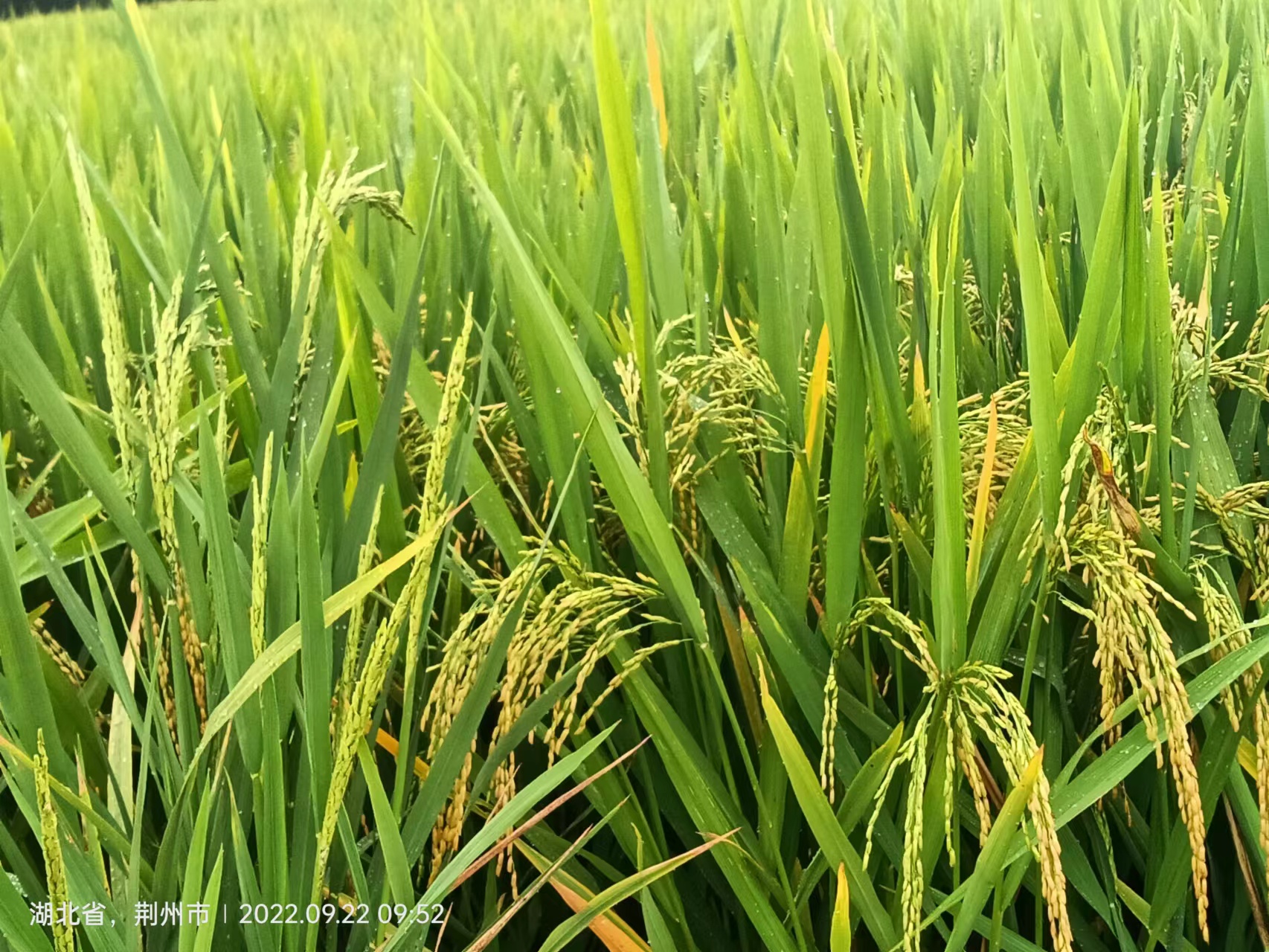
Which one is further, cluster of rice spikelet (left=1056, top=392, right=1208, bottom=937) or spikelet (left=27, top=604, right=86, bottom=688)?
spikelet (left=27, top=604, right=86, bottom=688)

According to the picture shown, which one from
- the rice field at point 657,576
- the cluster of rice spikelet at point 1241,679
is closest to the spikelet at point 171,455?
the rice field at point 657,576

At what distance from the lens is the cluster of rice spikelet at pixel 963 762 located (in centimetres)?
41

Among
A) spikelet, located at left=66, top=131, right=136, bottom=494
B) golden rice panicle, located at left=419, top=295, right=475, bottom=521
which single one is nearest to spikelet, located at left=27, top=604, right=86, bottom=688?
spikelet, located at left=66, top=131, right=136, bottom=494

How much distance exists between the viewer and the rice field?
44 cm

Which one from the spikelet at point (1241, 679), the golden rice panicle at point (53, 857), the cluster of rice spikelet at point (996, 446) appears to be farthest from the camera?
the cluster of rice spikelet at point (996, 446)

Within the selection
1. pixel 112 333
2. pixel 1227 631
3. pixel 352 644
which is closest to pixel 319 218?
pixel 112 333

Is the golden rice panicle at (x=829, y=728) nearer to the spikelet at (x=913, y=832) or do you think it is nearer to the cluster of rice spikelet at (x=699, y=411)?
the spikelet at (x=913, y=832)

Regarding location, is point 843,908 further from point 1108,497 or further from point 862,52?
point 862,52

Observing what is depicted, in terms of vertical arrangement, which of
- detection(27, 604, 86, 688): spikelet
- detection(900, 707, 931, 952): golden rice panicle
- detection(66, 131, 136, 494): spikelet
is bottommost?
detection(900, 707, 931, 952): golden rice panicle

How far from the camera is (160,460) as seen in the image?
0.43m

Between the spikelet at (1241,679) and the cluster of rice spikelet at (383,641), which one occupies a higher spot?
the cluster of rice spikelet at (383,641)

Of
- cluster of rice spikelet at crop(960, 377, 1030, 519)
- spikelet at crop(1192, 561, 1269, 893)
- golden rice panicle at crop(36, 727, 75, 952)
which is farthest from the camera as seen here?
cluster of rice spikelet at crop(960, 377, 1030, 519)

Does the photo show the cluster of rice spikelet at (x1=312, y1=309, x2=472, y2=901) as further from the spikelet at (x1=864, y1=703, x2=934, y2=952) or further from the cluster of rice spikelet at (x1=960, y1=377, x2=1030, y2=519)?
the cluster of rice spikelet at (x1=960, y1=377, x2=1030, y2=519)

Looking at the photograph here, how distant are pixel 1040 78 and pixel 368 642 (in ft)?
2.57
